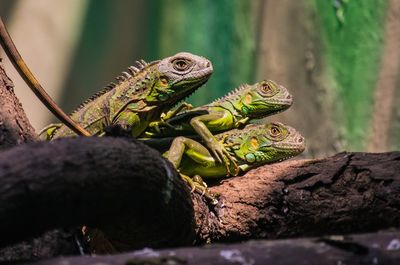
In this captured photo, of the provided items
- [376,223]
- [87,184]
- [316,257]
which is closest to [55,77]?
[376,223]

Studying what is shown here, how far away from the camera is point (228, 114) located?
164 inches

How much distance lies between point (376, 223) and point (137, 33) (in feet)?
10.9

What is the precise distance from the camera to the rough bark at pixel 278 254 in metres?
2.08

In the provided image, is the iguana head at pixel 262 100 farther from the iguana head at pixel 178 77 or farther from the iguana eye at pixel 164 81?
the iguana eye at pixel 164 81

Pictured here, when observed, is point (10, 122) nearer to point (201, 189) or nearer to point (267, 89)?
point (201, 189)

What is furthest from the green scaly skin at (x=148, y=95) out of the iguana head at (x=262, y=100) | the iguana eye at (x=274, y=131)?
the iguana eye at (x=274, y=131)

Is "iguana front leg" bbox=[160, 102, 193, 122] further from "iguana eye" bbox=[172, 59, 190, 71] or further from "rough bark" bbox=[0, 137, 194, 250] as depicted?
"rough bark" bbox=[0, 137, 194, 250]

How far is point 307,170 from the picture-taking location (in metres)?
3.56

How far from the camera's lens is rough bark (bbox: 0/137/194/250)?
86.7 inches

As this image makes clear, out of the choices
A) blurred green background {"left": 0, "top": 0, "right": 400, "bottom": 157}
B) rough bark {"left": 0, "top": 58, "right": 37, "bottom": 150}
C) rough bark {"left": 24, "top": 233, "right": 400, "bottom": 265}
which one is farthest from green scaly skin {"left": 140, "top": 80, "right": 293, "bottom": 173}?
blurred green background {"left": 0, "top": 0, "right": 400, "bottom": 157}

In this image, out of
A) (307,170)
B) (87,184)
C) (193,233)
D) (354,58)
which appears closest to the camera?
(87,184)

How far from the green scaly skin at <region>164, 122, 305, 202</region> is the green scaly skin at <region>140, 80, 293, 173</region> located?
0.07m

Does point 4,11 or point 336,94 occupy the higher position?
point 4,11

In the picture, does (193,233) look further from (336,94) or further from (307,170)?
(336,94)
